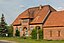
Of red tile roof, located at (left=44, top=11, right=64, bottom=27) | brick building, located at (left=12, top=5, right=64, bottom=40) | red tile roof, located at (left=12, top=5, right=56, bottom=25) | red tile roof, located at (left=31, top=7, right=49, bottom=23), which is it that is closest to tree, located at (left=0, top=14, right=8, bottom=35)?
brick building, located at (left=12, top=5, right=64, bottom=40)

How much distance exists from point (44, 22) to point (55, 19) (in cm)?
705

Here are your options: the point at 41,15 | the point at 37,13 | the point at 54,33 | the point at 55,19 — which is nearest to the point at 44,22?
the point at 41,15

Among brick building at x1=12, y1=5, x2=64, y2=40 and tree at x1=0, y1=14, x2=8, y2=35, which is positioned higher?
brick building at x1=12, y1=5, x2=64, y2=40

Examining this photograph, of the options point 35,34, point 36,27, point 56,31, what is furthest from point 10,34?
point 56,31

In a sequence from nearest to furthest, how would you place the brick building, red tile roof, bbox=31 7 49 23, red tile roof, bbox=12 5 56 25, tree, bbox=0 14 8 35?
the brick building
red tile roof, bbox=31 7 49 23
red tile roof, bbox=12 5 56 25
tree, bbox=0 14 8 35

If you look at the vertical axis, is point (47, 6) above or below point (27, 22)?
above

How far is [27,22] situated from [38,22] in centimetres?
650

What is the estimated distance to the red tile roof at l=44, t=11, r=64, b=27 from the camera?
68.4m

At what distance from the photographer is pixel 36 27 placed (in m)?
78.6

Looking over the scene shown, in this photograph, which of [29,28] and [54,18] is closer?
[54,18]

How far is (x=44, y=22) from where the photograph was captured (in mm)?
77438

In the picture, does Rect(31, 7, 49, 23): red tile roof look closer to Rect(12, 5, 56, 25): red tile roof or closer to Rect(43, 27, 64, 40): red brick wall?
Rect(12, 5, 56, 25): red tile roof

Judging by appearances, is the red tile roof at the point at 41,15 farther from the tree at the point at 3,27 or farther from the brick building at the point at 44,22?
the tree at the point at 3,27

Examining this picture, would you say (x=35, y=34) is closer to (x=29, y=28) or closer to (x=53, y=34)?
(x=53, y=34)
